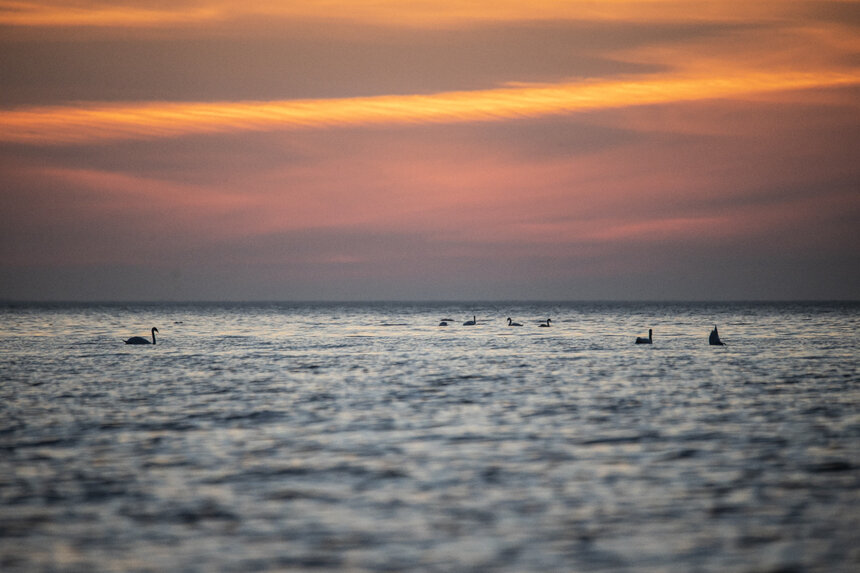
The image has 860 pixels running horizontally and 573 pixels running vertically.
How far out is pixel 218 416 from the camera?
25703mm

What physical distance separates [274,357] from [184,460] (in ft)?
112

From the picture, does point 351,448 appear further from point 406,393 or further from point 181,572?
point 406,393

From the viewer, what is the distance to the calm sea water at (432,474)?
1224 cm

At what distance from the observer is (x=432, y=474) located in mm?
17109

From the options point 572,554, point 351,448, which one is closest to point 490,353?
point 351,448

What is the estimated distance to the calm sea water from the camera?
1224 cm

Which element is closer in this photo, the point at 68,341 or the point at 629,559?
the point at 629,559

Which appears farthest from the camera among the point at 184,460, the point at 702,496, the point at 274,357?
the point at 274,357

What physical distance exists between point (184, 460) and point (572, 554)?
10116 mm

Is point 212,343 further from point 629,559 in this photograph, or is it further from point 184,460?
point 629,559

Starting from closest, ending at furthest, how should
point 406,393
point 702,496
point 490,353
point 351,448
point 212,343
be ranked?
point 702,496 → point 351,448 → point 406,393 → point 490,353 → point 212,343

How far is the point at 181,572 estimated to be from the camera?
449 inches

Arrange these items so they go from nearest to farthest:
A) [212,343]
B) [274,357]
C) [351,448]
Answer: [351,448]
[274,357]
[212,343]

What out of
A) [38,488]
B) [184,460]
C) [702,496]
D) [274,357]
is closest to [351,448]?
[184,460]
